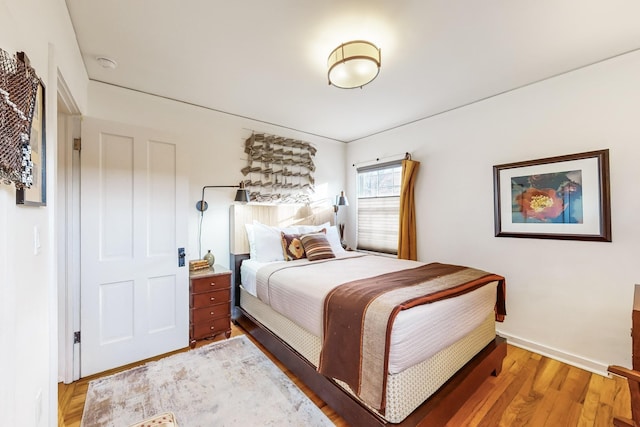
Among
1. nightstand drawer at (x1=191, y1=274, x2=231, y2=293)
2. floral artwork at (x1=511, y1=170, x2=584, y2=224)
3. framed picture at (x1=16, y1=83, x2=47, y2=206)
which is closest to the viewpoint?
framed picture at (x1=16, y1=83, x2=47, y2=206)

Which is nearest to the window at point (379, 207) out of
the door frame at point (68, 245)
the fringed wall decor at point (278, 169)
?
the fringed wall decor at point (278, 169)

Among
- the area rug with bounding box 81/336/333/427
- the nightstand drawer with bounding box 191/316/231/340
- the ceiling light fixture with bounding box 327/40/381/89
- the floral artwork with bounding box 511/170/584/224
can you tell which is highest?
the ceiling light fixture with bounding box 327/40/381/89

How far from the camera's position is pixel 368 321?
1473 mm

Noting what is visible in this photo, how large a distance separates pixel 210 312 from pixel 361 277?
5.23 ft

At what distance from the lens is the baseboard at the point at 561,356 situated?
221 centimetres

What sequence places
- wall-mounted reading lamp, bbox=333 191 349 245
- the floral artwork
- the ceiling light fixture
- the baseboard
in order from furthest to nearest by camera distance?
wall-mounted reading lamp, bbox=333 191 349 245
the floral artwork
the baseboard
the ceiling light fixture

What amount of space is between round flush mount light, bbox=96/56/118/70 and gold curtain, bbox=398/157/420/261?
3.21 metres

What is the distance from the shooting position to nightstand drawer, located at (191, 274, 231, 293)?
256 centimetres

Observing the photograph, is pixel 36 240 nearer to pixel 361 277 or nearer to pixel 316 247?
pixel 361 277

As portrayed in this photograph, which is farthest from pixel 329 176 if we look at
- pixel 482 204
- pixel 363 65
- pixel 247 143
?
pixel 363 65

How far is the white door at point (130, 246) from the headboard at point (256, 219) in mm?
641

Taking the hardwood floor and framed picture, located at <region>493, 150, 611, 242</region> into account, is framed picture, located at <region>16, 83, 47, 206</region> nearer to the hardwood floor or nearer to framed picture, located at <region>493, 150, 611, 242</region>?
the hardwood floor

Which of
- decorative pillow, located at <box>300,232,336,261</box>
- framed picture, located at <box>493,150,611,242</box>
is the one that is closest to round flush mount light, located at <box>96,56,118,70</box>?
decorative pillow, located at <box>300,232,336,261</box>

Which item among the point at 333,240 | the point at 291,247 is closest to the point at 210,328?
the point at 291,247
